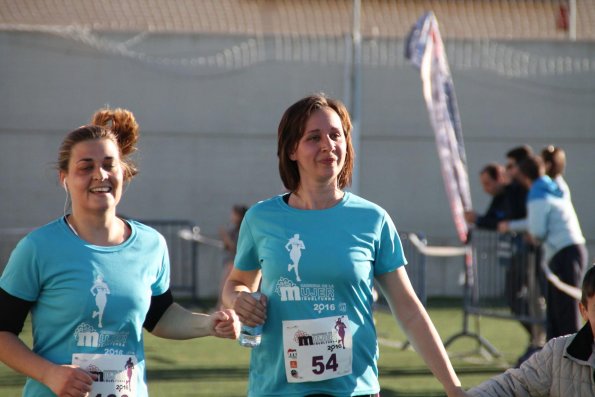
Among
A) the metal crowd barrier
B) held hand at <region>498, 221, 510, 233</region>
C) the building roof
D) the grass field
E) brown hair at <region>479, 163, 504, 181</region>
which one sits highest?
the building roof

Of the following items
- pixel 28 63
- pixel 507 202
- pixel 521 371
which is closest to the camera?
pixel 521 371

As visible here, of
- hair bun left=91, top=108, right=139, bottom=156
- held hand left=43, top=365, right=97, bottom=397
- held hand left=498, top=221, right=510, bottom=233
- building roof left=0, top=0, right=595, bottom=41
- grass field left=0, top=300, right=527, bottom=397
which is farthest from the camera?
building roof left=0, top=0, right=595, bottom=41

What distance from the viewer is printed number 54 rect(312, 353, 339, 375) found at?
3660 mm

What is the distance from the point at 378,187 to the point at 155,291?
511 inches

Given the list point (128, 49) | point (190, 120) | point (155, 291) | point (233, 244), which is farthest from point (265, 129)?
point (155, 291)

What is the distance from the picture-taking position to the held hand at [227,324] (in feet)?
12.4

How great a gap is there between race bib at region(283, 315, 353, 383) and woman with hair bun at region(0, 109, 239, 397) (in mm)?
506

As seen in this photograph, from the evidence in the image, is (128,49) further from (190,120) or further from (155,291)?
(155,291)

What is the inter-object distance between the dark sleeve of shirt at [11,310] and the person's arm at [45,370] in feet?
0.09

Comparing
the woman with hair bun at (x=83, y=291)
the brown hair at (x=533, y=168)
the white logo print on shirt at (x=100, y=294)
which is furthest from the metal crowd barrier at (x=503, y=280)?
the white logo print on shirt at (x=100, y=294)

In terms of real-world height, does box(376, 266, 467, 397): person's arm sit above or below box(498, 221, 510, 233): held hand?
below

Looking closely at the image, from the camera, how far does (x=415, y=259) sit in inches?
444

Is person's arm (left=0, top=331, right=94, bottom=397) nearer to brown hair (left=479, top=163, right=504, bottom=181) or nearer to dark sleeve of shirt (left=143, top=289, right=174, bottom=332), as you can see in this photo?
dark sleeve of shirt (left=143, top=289, right=174, bottom=332)

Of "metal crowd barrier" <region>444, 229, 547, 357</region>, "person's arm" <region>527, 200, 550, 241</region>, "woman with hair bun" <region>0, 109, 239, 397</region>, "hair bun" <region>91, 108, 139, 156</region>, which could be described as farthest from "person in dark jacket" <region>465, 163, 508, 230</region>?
"woman with hair bun" <region>0, 109, 239, 397</region>
